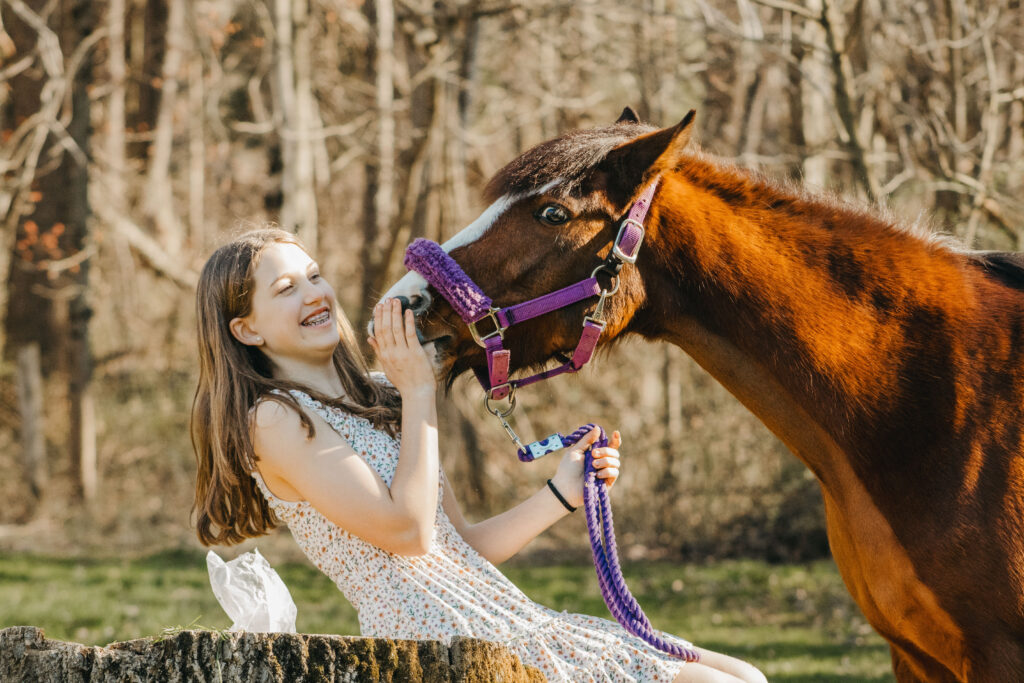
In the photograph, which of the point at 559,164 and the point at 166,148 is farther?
the point at 166,148

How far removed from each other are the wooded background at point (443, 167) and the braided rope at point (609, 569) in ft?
12.1

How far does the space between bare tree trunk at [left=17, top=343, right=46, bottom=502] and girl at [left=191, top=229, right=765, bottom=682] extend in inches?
319

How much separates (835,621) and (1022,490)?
191 inches

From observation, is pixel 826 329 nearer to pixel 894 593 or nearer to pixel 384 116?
pixel 894 593

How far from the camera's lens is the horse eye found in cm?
252

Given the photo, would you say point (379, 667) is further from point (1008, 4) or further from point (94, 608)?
point (1008, 4)

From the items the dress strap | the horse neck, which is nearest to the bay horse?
the horse neck

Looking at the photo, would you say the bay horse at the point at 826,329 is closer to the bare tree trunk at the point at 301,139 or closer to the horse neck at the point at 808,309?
the horse neck at the point at 808,309

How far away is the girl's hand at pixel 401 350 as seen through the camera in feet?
8.11

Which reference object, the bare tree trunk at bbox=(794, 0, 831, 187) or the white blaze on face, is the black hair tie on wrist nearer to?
the white blaze on face

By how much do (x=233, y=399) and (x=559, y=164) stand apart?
3.70ft

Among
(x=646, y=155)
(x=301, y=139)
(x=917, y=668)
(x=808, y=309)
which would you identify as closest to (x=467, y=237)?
(x=646, y=155)

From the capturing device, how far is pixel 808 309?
2.52 m

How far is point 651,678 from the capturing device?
2365 millimetres
